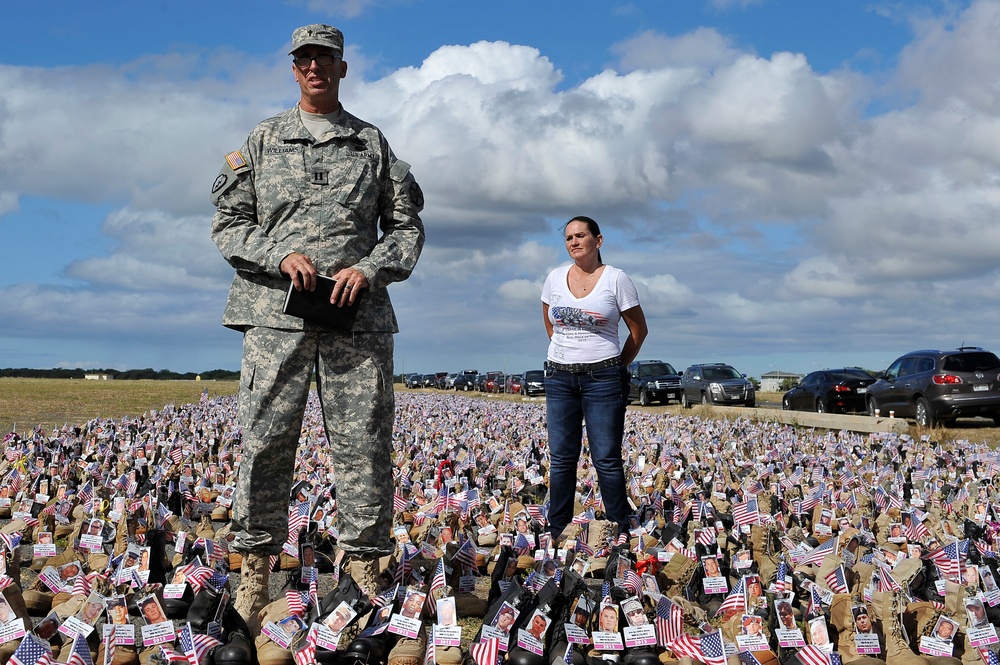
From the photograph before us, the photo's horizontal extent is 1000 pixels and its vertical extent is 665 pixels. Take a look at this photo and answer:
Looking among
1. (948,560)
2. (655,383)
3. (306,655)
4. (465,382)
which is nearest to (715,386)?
(655,383)

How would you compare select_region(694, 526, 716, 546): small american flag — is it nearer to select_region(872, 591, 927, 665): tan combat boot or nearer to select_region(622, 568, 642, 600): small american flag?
select_region(622, 568, 642, 600): small american flag

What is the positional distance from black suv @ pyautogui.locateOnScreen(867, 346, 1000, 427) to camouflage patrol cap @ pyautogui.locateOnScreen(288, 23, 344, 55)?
658 inches

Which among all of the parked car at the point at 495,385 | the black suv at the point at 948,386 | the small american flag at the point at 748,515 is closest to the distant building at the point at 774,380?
the parked car at the point at 495,385

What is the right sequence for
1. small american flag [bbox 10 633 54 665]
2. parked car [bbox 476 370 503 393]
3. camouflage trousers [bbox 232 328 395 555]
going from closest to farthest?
1. small american flag [bbox 10 633 54 665]
2. camouflage trousers [bbox 232 328 395 555]
3. parked car [bbox 476 370 503 393]

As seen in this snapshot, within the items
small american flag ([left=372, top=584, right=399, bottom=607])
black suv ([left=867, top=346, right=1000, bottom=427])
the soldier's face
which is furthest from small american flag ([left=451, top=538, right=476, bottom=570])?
black suv ([left=867, top=346, right=1000, bottom=427])

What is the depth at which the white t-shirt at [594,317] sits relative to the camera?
216 inches

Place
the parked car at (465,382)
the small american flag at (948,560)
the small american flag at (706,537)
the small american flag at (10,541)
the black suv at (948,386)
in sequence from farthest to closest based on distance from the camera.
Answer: the parked car at (465,382) → the black suv at (948,386) → the small american flag at (706,537) → the small american flag at (10,541) → the small american flag at (948,560)

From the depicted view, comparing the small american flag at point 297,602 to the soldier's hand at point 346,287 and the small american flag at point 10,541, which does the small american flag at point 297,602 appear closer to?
the soldier's hand at point 346,287

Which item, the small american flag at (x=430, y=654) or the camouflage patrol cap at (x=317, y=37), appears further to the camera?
the camouflage patrol cap at (x=317, y=37)

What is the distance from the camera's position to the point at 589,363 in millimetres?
5496

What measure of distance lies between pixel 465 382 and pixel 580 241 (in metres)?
64.9

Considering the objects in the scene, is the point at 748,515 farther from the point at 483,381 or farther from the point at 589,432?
the point at 483,381

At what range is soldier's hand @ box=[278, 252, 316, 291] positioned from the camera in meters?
3.68

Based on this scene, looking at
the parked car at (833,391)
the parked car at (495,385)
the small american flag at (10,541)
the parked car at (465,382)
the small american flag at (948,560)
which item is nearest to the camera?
the small american flag at (948,560)
